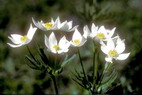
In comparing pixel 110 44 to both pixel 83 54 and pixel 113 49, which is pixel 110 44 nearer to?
pixel 113 49

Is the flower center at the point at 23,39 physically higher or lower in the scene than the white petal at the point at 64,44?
higher

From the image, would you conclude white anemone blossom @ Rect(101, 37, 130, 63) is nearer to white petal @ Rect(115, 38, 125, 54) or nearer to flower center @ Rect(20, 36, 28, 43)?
white petal @ Rect(115, 38, 125, 54)

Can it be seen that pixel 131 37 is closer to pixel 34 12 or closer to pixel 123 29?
pixel 123 29

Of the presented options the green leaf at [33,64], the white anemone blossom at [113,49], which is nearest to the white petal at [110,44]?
the white anemone blossom at [113,49]

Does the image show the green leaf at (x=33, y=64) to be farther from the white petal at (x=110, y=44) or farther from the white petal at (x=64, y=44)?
the white petal at (x=110, y=44)


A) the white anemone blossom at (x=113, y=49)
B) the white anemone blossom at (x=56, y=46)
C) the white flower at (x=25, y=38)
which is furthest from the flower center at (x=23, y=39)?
the white anemone blossom at (x=113, y=49)

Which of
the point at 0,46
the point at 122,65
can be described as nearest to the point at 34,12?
the point at 0,46

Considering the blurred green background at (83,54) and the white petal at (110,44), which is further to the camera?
the blurred green background at (83,54)

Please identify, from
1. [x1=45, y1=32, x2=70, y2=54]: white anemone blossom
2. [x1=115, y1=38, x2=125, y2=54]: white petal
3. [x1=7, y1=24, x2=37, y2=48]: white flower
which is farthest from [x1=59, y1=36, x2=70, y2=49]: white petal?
[x1=115, y1=38, x2=125, y2=54]: white petal

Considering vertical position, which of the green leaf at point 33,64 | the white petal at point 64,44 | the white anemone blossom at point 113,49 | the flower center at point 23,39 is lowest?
the green leaf at point 33,64

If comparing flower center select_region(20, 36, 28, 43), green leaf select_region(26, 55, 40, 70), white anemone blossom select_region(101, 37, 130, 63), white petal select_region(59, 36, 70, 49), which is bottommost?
green leaf select_region(26, 55, 40, 70)

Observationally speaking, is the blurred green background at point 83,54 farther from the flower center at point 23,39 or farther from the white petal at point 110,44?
the white petal at point 110,44
